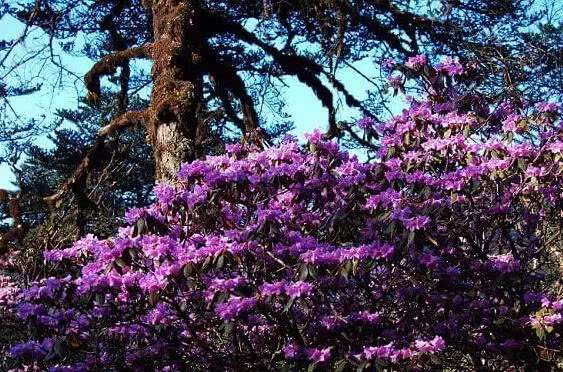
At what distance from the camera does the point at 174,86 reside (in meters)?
5.34

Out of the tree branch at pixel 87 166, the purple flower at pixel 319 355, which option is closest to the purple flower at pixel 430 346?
the purple flower at pixel 319 355

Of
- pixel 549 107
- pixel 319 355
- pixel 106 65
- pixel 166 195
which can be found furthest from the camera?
pixel 106 65

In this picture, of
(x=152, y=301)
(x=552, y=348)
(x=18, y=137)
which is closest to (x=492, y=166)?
(x=552, y=348)

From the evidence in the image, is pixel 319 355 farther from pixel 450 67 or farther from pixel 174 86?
pixel 174 86

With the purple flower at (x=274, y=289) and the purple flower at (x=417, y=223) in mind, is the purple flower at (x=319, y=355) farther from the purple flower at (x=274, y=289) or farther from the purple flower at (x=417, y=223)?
the purple flower at (x=417, y=223)

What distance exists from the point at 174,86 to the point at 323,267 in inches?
114

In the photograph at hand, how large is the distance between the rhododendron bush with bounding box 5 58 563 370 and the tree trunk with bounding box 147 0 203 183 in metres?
1.30

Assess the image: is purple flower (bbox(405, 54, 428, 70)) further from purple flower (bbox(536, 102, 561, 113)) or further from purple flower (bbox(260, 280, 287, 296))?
purple flower (bbox(260, 280, 287, 296))

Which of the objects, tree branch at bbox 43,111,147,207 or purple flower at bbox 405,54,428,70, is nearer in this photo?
purple flower at bbox 405,54,428,70

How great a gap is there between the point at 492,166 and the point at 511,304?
2.38 feet

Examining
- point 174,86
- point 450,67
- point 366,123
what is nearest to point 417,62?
→ point 450,67

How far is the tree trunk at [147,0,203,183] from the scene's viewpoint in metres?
5.09

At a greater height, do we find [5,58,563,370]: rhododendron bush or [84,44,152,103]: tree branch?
[84,44,152,103]: tree branch

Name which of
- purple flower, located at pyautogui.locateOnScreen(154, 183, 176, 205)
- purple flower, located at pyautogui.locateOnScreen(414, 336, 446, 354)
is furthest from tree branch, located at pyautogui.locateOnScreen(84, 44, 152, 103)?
purple flower, located at pyautogui.locateOnScreen(414, 336, 446, 354)
